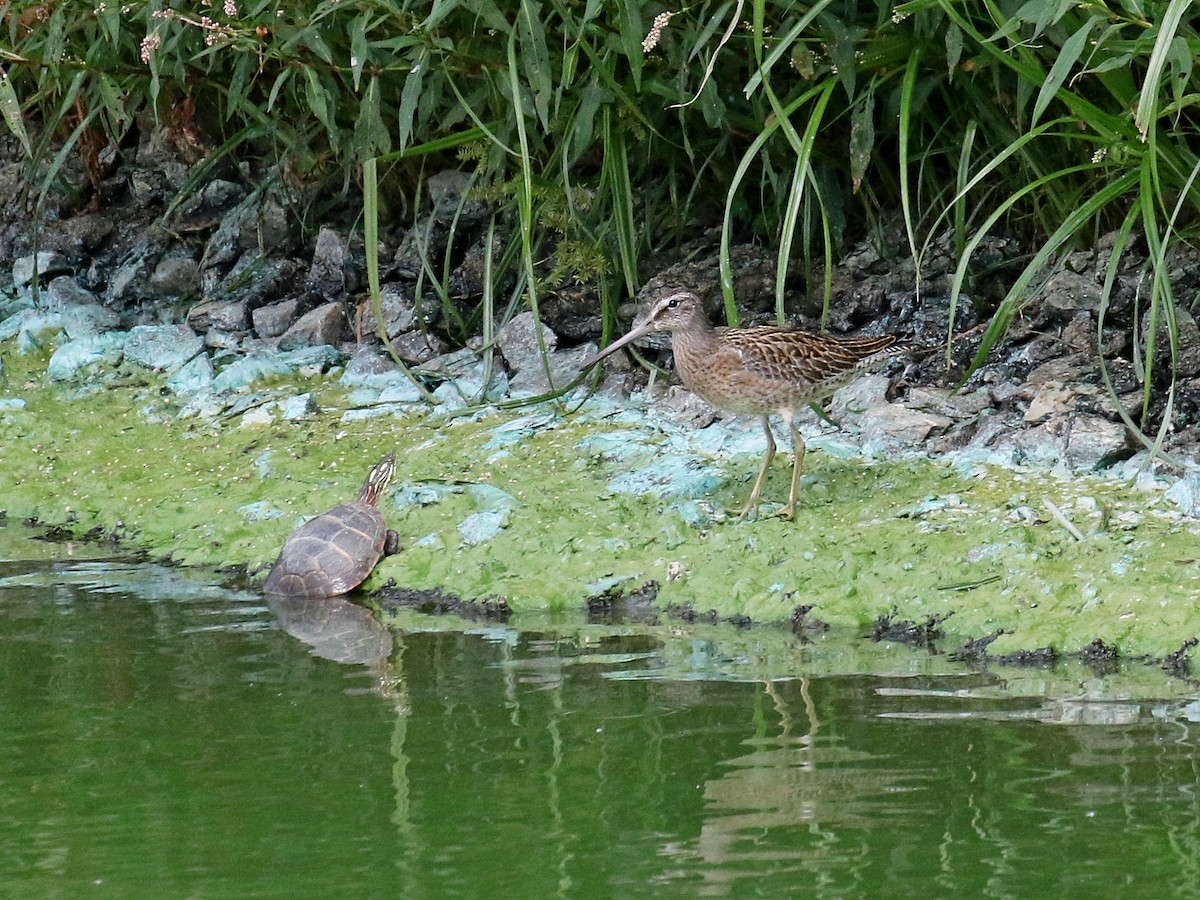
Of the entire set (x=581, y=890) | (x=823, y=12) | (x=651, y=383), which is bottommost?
(x=581, y=890)

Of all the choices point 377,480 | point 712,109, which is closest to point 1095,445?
point 712,109

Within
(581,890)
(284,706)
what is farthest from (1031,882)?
(284,706)

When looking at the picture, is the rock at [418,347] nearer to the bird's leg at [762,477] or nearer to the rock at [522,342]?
the rock at [522,342]

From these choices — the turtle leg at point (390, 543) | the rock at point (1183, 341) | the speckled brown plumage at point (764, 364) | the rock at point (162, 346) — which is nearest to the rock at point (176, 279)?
the rock at point (162, 346)

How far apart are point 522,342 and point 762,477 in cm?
182

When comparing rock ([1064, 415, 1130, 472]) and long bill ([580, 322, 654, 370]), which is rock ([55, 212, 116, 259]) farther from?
rock ([1064, 415, 1130, 472])

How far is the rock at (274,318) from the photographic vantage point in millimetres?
8625

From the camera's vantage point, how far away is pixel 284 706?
483 centimetres

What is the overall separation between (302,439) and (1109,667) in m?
3.72

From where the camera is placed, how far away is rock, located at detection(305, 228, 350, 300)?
8.77 meters

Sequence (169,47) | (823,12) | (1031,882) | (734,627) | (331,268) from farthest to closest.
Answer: (331,268) → (169,47) → (823,12) → (734,627) → (1031,882)

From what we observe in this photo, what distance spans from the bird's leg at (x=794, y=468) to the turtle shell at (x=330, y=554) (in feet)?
4.63

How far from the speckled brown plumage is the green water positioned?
4.02ft

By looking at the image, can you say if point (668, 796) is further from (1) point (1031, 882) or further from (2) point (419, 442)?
(2) point (419, 442)
